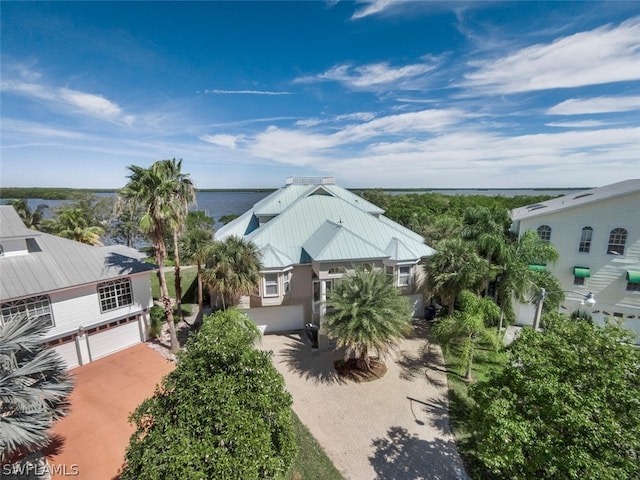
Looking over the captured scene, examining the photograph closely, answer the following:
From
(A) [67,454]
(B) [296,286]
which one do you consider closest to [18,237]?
(A) [67,454]

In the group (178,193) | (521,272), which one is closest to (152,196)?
(178,193)

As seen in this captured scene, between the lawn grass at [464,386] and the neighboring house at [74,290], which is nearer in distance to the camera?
the lawn grass at [464,386]

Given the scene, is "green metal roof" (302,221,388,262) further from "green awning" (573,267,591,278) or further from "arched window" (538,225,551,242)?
"green awning" (573,267,591,278)

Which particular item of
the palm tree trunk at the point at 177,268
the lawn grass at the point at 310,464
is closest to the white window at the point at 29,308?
the palm tree trunk at the point at 177,268

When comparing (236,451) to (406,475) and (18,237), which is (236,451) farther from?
(18,237)

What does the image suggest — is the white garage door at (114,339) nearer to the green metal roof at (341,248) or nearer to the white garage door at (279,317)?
the white garage door at (279,317)

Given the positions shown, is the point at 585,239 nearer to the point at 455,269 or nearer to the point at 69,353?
the point at 455,269
